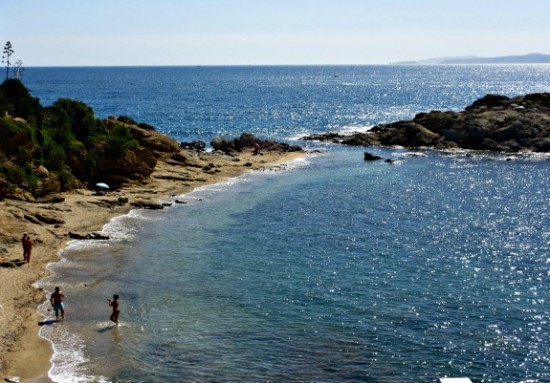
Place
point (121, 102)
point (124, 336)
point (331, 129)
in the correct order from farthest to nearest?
1. point (121, 102)
2. point (331, 129)
3. point (124, 336)

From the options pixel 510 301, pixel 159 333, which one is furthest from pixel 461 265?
pixel 159 333

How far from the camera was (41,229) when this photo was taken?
42594 mm

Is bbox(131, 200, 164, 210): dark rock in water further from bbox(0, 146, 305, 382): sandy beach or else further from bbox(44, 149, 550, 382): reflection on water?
bbox(44, 149, 550, 382): reflection on water

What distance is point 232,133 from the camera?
11188cm

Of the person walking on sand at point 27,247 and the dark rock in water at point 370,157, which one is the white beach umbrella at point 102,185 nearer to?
the person walking on sand at point 27,247

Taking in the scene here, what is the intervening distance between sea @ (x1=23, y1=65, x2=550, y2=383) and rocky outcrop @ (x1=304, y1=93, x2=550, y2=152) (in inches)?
984

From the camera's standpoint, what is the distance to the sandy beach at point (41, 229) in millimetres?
25703

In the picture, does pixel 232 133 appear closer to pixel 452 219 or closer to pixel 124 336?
pixel 452 219

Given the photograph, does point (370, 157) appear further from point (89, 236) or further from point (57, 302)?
point (57, 302)

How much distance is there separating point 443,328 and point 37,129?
132ft

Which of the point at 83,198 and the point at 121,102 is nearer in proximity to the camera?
the point at 83,198

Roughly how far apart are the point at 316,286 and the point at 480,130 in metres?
64.8

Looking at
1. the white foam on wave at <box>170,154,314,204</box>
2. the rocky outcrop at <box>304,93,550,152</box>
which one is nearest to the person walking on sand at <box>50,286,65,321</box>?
the white foam on wave at <box>170,154,314,204</box>

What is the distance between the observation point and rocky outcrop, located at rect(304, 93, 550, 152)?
89438 mm
